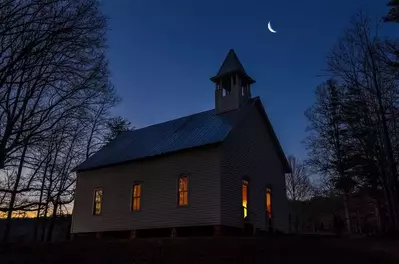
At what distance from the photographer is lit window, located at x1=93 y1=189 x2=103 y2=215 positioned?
2347 centimetres

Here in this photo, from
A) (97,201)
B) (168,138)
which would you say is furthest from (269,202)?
(97,201)

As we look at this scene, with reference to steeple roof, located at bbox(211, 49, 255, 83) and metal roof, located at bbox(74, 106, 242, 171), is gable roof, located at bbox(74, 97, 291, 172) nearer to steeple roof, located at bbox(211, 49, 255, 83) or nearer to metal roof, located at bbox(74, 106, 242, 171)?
metal roof, located at bbox(74, 106, 242, 171)

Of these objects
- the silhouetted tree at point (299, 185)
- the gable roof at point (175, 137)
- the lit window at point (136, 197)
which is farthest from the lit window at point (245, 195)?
the silhouetted tree at point (299, 185)

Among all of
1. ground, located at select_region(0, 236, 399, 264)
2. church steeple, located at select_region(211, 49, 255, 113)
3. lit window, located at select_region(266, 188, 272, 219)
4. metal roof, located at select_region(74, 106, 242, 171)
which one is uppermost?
church steeple, located at select_region(211, 49, 255, 113)

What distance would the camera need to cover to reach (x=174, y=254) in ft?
46.4

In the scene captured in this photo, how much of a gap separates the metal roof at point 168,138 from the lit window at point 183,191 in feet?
5.69

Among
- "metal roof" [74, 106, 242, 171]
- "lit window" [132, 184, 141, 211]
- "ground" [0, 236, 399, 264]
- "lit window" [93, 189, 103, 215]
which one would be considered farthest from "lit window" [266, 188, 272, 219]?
"lit window" [93, 189, 103, 215]

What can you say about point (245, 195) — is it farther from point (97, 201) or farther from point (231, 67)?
point (97, 201)

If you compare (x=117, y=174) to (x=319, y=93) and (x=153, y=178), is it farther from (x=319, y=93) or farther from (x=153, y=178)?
(x=319, y=93)

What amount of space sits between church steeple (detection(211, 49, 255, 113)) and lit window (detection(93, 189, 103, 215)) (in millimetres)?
9579

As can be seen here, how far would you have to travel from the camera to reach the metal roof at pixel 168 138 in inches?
769

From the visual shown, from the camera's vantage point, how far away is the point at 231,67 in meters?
22.4

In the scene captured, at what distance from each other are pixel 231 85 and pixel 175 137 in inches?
187

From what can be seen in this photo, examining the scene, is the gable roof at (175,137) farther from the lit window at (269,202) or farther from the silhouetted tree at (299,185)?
the silhouetted tree at (299,185)
